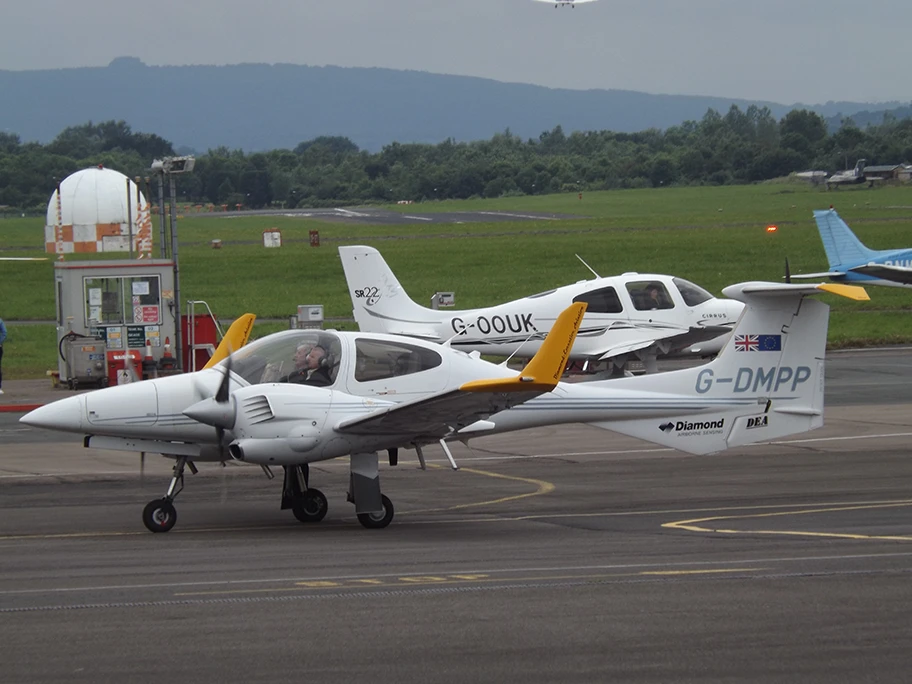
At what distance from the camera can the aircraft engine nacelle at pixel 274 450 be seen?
39.4ft

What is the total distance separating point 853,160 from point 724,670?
123095mm

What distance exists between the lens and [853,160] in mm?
123000

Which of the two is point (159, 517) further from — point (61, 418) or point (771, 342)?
point (771, 342)

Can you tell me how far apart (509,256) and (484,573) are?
48914mm

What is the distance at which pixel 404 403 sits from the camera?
12.3 meters

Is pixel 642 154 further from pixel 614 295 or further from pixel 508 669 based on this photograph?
pixel 508 669

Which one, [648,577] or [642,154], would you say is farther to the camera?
[642,154]

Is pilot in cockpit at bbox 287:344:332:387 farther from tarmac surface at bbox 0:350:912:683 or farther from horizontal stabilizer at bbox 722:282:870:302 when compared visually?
horizontal stabilizer at bbox 722:282:870:302

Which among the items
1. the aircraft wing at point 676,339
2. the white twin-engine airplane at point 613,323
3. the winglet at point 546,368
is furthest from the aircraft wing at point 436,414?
the aircraft wing at point 676,339

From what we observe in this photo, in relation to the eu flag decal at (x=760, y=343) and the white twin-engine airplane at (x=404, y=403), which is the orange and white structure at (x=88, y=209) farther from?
the eu flag decal at (x=760, y=343)

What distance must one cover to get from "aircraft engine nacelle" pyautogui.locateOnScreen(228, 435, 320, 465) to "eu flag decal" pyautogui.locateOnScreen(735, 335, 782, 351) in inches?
204

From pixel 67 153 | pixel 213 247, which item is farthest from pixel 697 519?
pixel 67 153

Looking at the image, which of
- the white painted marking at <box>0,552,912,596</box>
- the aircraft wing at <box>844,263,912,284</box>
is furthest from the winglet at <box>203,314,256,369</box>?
the aircraft wing at <box>844,263,912,284</box>

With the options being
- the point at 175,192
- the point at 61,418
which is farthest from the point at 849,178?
the point at 61,418
